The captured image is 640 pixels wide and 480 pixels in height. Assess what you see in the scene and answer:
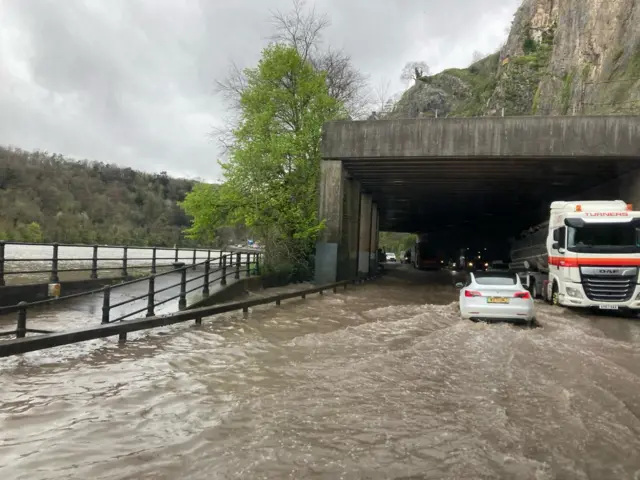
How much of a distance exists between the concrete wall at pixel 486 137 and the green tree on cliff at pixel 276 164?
2.17m

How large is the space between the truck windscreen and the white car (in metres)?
3.69

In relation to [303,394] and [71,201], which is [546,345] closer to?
[303,394]

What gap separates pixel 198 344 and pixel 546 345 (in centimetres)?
669

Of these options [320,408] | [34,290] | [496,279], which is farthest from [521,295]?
[34,290]

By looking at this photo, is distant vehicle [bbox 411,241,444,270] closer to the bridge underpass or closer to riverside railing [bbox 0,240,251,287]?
the bridge underpass

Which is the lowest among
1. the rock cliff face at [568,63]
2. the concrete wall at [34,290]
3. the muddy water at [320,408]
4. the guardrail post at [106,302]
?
the muddy water at [320,408]

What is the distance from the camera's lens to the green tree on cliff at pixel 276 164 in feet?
72.8

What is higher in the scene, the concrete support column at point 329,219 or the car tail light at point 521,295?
the concrete support column at point 329,219

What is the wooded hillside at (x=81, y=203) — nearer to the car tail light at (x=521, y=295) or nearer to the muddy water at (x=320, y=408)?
the car tail light at (x=521, y=295)

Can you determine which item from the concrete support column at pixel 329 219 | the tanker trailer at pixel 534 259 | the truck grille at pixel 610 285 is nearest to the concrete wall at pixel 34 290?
the concrete support column at pixel 329 219

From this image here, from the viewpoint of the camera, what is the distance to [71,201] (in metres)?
51.7

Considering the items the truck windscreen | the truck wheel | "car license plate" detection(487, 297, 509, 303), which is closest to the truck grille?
the truck windscreen

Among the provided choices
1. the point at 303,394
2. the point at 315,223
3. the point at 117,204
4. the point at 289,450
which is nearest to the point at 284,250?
the point at 315,223

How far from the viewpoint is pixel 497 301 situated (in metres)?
12.7
